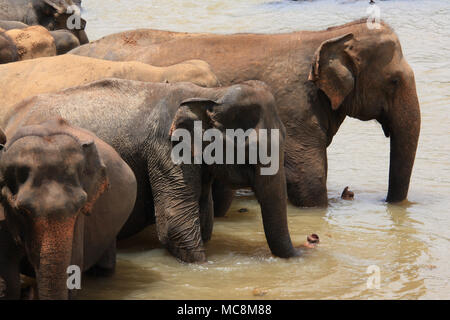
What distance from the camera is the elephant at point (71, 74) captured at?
6.46 m

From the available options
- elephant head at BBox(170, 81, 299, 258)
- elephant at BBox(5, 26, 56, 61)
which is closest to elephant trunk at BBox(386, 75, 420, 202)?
elephant head at BBox(170, 81, 299, 258)

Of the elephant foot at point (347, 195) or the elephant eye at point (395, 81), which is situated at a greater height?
→ the elephant eye at point (395, 81)

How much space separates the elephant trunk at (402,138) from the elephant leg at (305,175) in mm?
636

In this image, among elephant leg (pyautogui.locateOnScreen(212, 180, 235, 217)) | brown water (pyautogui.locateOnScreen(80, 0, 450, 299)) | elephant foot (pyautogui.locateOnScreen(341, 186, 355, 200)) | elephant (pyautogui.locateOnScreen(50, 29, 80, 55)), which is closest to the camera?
brown water (pyautogui.locateOnScreen(80, 0, 450, 299))

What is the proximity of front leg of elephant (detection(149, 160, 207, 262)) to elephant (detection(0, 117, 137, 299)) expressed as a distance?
3.81 feet

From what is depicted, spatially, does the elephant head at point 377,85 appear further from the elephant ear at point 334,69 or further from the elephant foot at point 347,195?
the elephant foot at point 347,195

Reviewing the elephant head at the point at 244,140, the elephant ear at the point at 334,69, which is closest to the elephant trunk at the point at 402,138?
the elephant ear at the point at 334,69

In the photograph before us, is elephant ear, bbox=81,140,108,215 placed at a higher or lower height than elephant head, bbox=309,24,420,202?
higher

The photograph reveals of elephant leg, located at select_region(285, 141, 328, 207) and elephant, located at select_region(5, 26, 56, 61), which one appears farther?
elephant, located at select_region(5, 26, 56, 61)

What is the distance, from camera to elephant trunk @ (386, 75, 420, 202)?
24.4 ft

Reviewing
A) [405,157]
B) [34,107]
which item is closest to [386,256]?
[405,157]

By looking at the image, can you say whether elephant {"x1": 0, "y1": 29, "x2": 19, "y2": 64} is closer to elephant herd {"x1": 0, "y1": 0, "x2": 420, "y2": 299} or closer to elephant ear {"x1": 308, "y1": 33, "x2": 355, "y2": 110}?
elephant herd {"x1": 0, "y1": 0, "x2": 420, "y2": 299}

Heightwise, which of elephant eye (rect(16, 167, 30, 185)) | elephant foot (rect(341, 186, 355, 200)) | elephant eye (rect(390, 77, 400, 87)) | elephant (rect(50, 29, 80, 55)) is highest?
elephant eye (rect(16, 167, 30, 185))

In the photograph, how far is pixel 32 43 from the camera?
8539 millimetres
